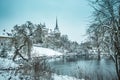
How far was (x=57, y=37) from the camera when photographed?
281 feet

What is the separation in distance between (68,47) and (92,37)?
279ft

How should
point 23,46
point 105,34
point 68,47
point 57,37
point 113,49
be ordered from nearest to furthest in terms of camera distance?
point 113,49 → point 105,34 → point 23,46 → point 57,37 → point 68,47

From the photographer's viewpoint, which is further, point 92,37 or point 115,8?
point 92,37

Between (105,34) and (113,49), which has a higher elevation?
(105,34)

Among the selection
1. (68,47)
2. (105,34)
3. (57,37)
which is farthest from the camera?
(68,47)

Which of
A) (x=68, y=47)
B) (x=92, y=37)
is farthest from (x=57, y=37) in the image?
(x=92, y=37)

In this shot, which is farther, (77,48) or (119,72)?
(77,48)

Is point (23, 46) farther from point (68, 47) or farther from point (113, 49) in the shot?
point (68, 47)

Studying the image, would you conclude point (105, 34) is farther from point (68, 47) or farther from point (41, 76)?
point (68, 47)

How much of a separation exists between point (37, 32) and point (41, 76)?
26.9m

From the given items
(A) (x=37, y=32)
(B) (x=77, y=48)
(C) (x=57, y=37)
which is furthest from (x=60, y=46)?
(A) (x=37, y=32)

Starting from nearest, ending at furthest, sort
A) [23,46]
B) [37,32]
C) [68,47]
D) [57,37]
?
[23,46]
[37,32]
[57,37]
[68,47]

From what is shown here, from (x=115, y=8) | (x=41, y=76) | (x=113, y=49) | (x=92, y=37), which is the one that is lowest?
(x=41, y=76)

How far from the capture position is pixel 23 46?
3180cm
